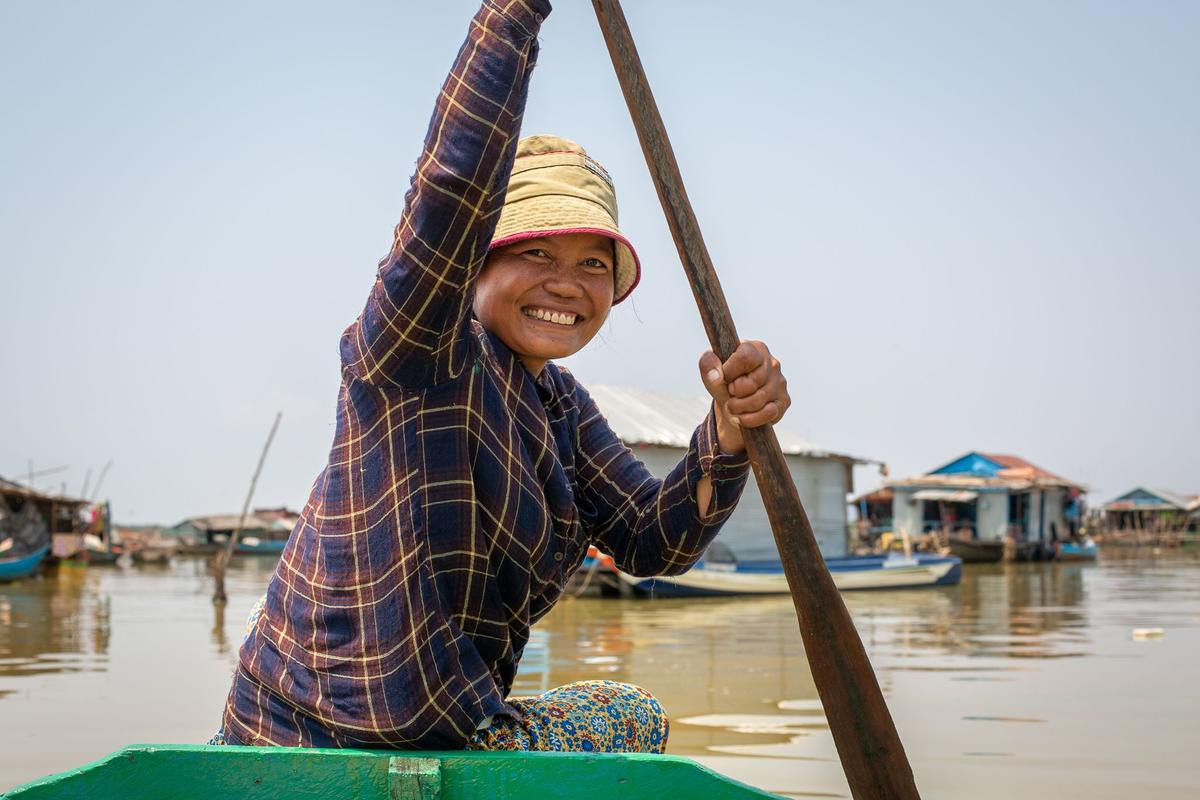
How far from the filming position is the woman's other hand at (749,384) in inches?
58.9

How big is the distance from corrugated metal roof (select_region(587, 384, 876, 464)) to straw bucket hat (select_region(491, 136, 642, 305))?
15.2 metres

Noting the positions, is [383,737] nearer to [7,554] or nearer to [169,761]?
[169,761]

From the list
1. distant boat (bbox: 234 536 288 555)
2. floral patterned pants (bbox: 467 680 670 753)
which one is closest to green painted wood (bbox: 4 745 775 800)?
floral patterned pants (bbox: 467 680 670 753)

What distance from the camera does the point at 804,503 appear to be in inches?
789

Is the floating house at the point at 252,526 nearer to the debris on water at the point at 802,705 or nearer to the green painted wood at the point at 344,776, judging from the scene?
the debris on water at the point at 802,705

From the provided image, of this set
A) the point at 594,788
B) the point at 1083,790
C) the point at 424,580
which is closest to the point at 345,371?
the point at 424,580

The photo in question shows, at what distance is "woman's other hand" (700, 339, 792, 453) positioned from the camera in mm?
1496

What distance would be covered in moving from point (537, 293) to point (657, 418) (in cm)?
1777

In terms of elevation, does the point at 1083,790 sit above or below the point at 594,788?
below

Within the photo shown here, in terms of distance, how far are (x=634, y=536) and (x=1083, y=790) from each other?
9.36 ft

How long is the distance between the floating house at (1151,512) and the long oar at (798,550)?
44180mm

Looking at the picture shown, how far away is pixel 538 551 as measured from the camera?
4.99 ft

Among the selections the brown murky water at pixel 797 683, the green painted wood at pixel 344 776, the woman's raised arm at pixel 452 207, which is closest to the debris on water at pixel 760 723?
the brown murky water at pixel 797 683

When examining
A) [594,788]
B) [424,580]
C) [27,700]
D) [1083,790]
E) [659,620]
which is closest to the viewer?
[594,788]
